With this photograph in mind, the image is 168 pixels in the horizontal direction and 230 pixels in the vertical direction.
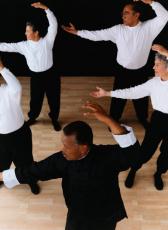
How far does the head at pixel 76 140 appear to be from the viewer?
2105 millimetres

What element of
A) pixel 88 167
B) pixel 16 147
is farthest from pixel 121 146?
pixel 16 147

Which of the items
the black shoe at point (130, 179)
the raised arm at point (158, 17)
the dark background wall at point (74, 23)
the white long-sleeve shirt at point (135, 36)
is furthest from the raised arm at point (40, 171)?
the dark background wall at point (74, 23)

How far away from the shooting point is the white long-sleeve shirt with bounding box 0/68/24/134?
2.99m

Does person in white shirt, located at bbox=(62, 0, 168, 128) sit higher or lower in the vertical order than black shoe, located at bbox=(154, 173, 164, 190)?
higher

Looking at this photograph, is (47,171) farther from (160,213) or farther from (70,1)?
(70,1)

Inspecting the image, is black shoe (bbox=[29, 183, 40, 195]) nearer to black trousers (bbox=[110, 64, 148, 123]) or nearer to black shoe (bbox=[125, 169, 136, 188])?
black shoe (bbox=[125, 169, 136, 188])

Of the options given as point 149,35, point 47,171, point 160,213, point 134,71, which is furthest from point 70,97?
point 47,171

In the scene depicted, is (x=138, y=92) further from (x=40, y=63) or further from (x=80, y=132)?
(x=80, y=132)

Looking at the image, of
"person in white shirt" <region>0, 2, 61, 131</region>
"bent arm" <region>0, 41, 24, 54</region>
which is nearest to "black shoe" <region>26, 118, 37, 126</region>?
"person in white shirt" <region>0, 2, 61, 131</region>

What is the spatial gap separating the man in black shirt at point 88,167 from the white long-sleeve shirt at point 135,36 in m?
1.71

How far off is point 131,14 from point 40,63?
1.05 m

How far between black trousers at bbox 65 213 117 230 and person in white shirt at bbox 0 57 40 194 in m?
0.92

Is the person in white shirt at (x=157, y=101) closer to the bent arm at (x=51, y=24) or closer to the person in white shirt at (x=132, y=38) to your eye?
the person in white shirt at (x=132, y=38)

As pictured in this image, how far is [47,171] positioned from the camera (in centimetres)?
228
